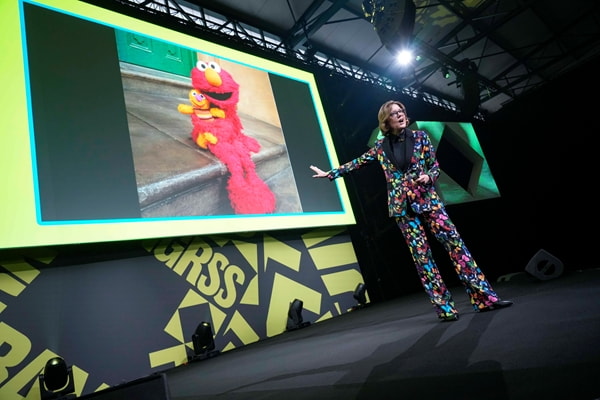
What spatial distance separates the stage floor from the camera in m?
0.74

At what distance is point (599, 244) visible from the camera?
12.3 feet

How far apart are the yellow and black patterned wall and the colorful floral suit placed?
76.7 inches

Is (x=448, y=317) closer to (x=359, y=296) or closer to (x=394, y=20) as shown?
(x=359, y=296)

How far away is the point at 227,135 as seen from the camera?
11.6 feet

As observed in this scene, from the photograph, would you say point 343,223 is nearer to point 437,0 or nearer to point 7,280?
point 7,280

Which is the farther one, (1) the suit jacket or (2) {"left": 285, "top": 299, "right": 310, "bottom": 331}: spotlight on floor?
(2) {"left": 285, "top": 299, "right": 310, "bottom": 331}: spotlight on floor

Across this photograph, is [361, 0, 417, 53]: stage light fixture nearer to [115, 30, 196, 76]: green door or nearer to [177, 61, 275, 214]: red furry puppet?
[177, 61, 275, 214]: red furry puppet

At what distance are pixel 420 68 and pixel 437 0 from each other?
2.10 m

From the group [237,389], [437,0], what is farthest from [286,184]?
[437,0]

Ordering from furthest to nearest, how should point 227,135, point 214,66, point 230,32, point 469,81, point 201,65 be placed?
point 469,81
point 230,32
point 214,66
point 201,65
point 227,135

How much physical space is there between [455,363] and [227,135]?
302 cm

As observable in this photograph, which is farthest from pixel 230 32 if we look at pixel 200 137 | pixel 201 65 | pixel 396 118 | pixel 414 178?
pixel 414 178

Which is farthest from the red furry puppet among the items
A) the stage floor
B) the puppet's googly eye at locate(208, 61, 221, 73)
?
the stage floor

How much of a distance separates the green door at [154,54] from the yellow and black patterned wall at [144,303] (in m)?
1.71
